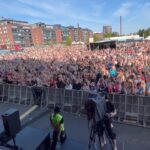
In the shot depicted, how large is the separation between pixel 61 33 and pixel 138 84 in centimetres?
15627

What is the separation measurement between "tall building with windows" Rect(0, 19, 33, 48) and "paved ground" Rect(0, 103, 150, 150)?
110m

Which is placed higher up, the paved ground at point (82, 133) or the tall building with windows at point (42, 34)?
the tall building with windows at point (42, 34)

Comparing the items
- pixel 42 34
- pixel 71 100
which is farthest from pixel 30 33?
pixel 71 100

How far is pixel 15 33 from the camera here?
4902 inches

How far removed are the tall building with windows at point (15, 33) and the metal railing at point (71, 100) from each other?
349ft

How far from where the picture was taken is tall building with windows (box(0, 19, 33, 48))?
12067cm

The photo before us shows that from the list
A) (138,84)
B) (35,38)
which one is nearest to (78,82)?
(138,84)

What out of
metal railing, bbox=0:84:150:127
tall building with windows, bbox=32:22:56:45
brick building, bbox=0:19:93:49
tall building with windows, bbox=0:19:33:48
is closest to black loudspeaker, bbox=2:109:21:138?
metal railing, bbox=0:84:150:127

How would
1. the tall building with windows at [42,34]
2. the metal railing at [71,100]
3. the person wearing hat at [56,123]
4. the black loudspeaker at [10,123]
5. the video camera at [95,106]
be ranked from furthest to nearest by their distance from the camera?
the tall building with windows at [42,34] < the metal railing at [71,100] < the person wearing hat at [56,123] < the video camera at [95,106] < the black loudspeaker at [10,123]

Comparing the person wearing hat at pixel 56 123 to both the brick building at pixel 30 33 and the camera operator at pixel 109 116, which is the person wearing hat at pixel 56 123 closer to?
the camera operator at pixel 109 116

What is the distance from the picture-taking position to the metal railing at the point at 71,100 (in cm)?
894

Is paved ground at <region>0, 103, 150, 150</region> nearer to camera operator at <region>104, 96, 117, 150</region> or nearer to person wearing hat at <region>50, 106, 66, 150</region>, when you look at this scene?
person wearing hat at <region>50, 106, 66, 150</region>

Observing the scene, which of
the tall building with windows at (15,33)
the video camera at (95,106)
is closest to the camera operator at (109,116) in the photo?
the video camera at (95,106)

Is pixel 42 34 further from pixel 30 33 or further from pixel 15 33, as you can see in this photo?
pixel 15 33
